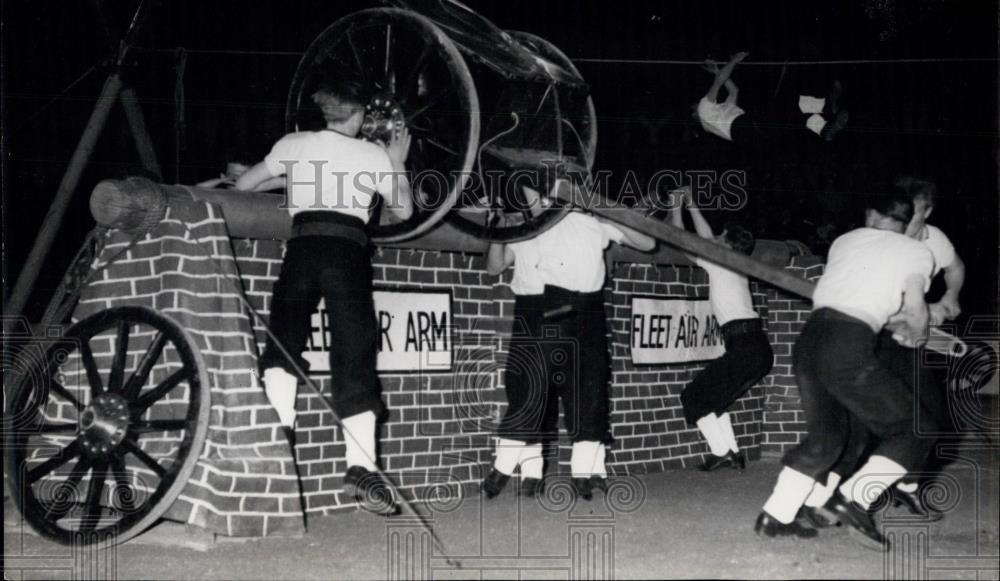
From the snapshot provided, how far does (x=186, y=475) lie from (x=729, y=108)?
7.32 meters

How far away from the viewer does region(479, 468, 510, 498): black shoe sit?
6348 mm

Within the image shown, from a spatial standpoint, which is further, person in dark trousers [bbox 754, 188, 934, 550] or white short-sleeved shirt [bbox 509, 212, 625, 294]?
white short-sleeved shirt [bbox 509, 212, 625, 294]

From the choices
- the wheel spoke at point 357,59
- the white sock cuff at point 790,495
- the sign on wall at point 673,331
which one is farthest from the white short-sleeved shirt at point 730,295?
the wheel spoke at point 357,59

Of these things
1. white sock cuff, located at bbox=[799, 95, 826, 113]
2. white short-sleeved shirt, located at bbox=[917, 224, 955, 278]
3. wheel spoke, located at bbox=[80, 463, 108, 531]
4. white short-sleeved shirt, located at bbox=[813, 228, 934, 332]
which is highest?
white sock cuff, located at bbox=[799, 95, 826, 113]

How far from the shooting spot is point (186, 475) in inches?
197

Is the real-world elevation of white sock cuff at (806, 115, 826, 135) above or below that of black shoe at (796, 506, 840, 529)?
above

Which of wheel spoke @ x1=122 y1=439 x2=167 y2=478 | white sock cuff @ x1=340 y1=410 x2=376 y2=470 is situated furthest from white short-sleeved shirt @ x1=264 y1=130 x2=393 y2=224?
wheel spoke @ x1=122 y1=439 x2=167 y2=478

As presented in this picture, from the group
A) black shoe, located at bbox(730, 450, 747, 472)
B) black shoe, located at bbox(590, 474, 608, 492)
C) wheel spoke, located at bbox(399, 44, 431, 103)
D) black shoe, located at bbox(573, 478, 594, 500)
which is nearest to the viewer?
wheel spoke, located at bbox(399, 44, 431, 103)

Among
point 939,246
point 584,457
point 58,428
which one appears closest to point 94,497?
point 58,428

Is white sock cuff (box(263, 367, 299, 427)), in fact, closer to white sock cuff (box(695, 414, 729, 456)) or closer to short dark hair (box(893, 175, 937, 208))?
white sock cuff (box(695, 414, 729, 456))

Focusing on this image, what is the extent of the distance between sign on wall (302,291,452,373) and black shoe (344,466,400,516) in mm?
1037

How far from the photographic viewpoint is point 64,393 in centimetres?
538

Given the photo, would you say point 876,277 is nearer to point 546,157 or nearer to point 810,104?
point 546,157

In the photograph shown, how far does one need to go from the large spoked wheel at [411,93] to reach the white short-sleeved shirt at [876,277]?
215cm
